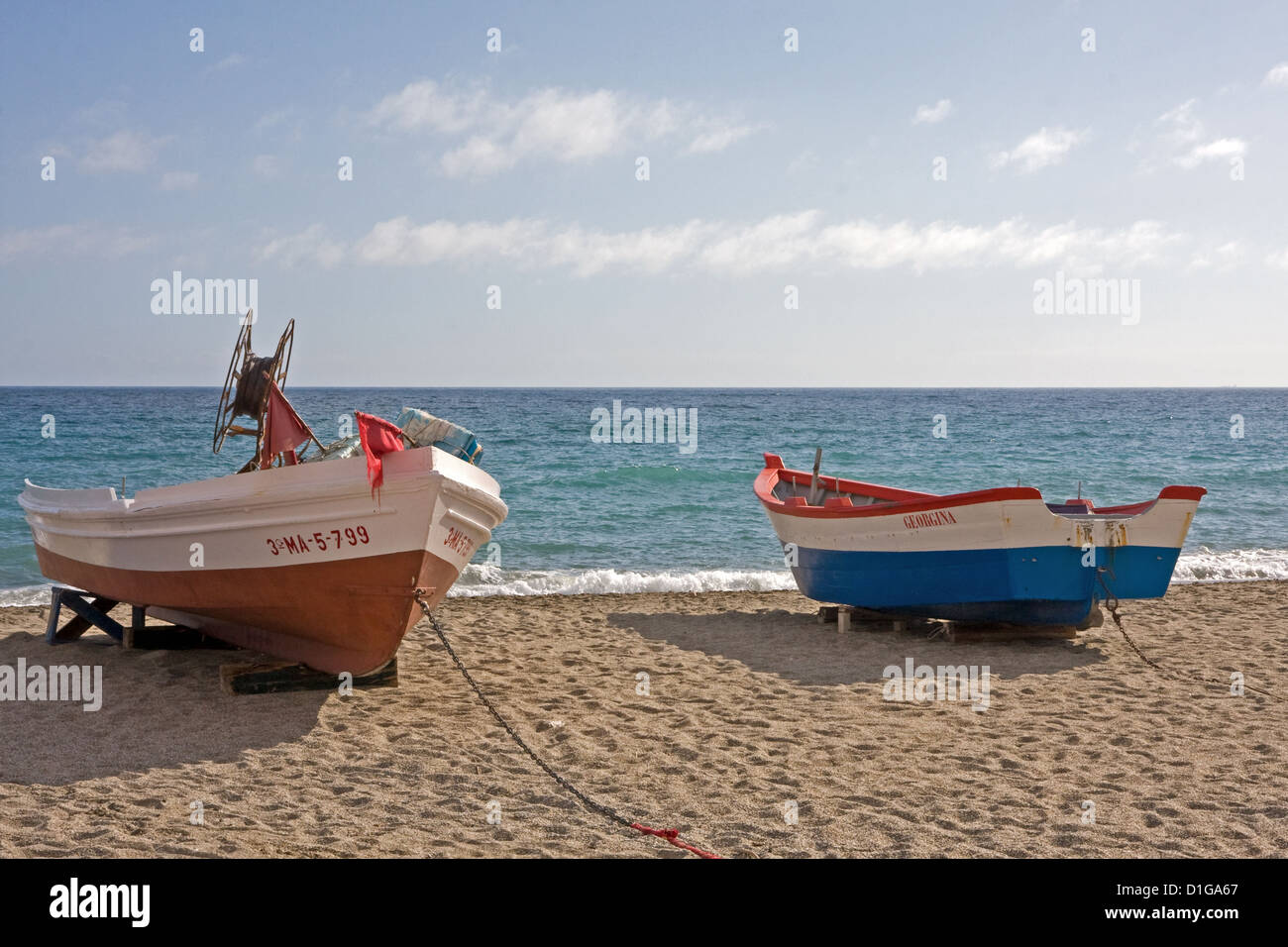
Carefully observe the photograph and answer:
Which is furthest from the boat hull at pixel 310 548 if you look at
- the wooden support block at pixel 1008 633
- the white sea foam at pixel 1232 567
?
the white sea foam at pixel 1232 567

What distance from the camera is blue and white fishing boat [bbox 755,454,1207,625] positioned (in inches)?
342

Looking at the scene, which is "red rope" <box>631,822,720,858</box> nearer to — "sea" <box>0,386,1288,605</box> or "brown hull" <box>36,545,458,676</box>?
"brown hull" <box>36,545,458,676</box>

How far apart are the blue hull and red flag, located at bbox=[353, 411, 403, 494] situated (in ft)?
16.9

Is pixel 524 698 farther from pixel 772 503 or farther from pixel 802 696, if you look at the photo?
pixel 772 503

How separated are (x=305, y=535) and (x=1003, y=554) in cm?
584

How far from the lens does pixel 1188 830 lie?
4.85 metres

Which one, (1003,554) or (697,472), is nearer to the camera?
(1003,554)

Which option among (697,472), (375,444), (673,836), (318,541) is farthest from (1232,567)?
(697,472)

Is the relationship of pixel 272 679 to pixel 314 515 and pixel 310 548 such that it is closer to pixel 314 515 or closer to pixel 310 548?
pixel 310 548

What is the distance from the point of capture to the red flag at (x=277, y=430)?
7.28 m

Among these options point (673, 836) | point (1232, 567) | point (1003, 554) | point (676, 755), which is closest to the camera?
point (673, 836)

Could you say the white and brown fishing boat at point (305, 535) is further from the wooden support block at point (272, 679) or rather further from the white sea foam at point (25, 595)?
the white sea foam at point (25, 595)

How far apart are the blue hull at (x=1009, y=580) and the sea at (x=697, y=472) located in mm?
4008

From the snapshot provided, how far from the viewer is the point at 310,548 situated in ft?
22.4
